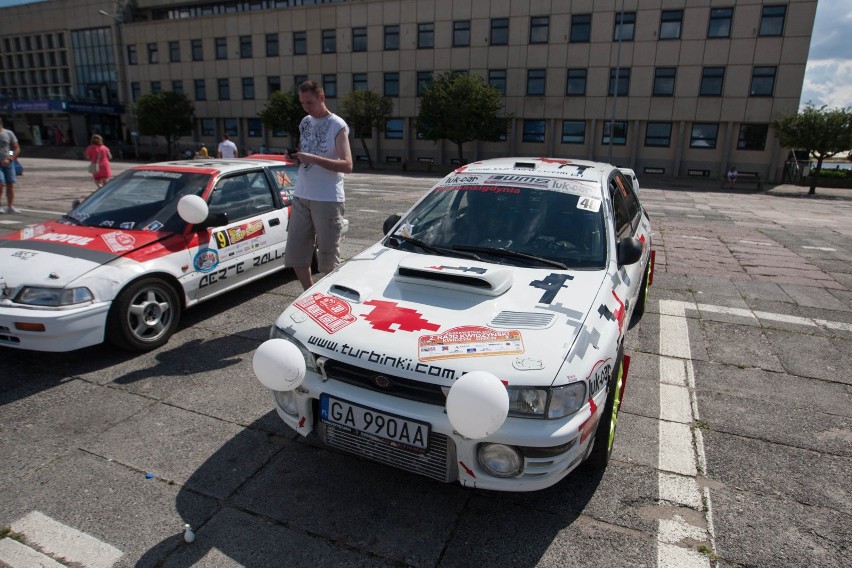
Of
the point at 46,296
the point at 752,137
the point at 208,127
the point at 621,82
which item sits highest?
the point at 621,82

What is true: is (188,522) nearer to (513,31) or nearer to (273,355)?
(273,355)

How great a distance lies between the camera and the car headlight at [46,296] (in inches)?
151

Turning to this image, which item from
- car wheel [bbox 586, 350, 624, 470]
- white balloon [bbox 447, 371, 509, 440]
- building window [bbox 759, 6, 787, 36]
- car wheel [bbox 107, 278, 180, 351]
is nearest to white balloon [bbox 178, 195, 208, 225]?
car wheel [bbox 107, 278, 180, 351]

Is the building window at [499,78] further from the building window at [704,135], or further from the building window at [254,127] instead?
the building window at [254,127]

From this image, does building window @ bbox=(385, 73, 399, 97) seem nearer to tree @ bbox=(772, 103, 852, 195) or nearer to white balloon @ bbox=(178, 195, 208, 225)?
tree @ bbox=(772, 103, 852, 195)

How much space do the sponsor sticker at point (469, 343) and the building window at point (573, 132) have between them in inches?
1491

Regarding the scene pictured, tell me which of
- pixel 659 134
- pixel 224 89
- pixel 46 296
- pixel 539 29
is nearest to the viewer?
pixel 46 296

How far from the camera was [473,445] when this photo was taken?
2352mm

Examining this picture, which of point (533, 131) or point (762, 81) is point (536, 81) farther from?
point (762, 81)

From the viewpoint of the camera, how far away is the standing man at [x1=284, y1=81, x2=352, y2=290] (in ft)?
14.9

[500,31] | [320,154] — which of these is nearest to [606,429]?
[320,154]

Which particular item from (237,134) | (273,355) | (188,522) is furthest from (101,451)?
(237,134)

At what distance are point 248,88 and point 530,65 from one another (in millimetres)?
25339

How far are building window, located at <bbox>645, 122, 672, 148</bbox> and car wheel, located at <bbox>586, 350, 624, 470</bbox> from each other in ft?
123
